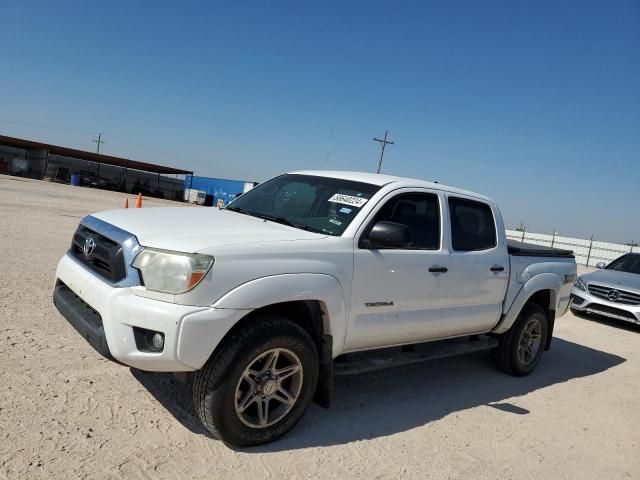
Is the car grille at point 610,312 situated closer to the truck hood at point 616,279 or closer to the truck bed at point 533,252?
the truck hood at point 616,279

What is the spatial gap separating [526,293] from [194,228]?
147 inches

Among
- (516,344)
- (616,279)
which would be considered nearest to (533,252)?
(516,344)

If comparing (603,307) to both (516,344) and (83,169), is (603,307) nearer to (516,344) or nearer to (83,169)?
(516,344)

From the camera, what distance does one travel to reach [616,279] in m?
9.91

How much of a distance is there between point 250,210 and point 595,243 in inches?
1205

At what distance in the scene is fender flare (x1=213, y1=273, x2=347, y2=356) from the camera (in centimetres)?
310

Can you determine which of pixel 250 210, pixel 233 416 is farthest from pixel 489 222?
pixel 233 416

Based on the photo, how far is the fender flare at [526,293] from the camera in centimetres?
535

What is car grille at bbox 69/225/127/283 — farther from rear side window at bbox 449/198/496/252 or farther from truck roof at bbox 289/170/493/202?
rear side window at bbox 449/198/496/252

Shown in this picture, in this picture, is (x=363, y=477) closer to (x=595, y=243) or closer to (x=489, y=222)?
(x=489, y=222)

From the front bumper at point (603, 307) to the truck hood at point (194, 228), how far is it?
726cm

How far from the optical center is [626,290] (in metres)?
9.34

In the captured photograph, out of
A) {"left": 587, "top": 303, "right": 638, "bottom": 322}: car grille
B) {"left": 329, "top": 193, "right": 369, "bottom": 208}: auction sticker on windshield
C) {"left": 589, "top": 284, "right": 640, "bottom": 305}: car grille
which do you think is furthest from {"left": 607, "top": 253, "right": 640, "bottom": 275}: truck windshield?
{"left": 329, "top": 193, "right": 369, "bottom": 208}: auction sticker on windshield

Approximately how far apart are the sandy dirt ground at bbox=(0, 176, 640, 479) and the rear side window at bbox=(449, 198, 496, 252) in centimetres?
147
